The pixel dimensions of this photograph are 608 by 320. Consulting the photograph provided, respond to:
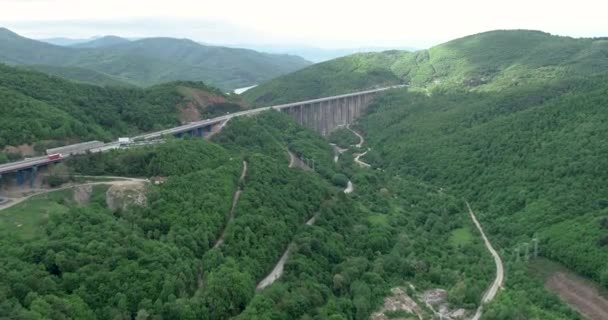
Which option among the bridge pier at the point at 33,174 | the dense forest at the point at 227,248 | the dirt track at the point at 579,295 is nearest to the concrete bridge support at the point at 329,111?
the dense forest at the point at 227,248

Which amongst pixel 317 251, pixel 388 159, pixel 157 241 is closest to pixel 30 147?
pixel 157 241

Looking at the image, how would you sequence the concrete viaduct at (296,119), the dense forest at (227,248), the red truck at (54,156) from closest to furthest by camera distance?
the dense forest at (227,248) < the concrete viaduct at (296,119) < the red truck at (54,156)

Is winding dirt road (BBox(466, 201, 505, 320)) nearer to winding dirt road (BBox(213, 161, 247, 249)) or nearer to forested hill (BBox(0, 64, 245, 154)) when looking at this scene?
winding dirt road (BBox(213, 161, 247, 249))

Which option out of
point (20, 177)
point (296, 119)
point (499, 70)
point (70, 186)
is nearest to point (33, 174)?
point (20, 177)

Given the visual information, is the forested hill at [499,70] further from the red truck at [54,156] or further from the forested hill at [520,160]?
the red truck at [54,156]

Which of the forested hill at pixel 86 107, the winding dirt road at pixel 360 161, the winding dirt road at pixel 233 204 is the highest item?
the forested hill at pixel 86 107

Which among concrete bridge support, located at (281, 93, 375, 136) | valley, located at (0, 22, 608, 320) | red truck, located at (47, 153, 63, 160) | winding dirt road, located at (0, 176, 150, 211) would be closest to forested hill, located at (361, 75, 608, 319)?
valley, located at (0, 22, 608, 320)
